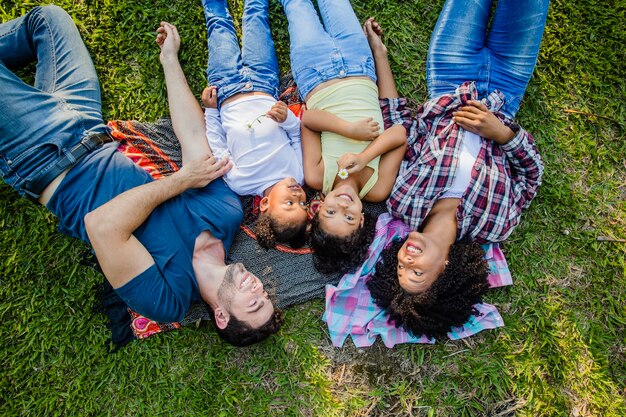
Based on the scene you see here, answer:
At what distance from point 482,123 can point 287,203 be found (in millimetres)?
1760

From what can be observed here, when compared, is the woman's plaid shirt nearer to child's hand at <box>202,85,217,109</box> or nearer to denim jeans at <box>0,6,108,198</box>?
child's hand at <box>202,85,217,109</box>

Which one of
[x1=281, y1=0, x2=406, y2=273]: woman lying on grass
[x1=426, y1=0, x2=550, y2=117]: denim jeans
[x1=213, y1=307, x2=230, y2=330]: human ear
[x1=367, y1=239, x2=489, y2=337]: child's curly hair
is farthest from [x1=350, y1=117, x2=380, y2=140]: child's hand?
[x1=213, y1=307, x2=230, y2=330]: human ear

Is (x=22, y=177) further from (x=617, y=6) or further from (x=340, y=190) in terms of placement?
(x=617, y=6)

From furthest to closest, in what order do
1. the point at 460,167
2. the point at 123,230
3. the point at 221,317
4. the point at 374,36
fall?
the point at 374,36, the point at 460,167, the point at 221,317, the point at 123,230

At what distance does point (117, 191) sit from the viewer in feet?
11.7

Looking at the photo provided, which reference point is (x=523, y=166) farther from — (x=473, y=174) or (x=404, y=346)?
(x=404, y=346)

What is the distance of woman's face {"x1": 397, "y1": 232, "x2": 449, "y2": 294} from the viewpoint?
3.40 m

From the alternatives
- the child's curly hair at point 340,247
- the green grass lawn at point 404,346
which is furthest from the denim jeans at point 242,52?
the child's curly hair at point 340,247

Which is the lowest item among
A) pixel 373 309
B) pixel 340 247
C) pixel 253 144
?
pixel 373 309

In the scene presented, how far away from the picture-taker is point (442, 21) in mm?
3980

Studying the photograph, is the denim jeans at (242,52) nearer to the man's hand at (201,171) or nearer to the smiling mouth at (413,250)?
the man's hand at (201,171)

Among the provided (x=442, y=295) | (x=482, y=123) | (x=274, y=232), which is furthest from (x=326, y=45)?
(x=442, y=295)

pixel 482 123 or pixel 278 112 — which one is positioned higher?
pixel 278 112

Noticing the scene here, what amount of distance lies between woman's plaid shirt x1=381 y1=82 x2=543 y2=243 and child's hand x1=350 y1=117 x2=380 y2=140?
0.40 meters
